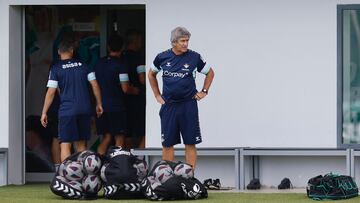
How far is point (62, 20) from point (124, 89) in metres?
1.86

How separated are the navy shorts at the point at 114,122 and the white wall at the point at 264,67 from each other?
3.06 ft

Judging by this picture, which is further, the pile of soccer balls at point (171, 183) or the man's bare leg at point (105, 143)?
the man's bare leg at point (105, 143)

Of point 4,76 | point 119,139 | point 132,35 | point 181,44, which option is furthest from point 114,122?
point 181,44

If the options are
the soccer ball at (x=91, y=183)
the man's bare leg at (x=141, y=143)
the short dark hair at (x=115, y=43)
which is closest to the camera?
the soccer ball at (x=91, y=183)

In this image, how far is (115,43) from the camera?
615 inches

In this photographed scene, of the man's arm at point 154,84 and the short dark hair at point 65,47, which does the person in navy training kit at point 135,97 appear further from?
the man's arm at point 154,84

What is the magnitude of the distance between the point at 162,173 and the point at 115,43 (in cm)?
381

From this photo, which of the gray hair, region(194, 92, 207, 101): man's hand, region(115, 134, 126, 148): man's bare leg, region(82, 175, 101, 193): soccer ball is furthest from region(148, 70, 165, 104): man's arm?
region(115, 134, 126, 148): man's bare leg

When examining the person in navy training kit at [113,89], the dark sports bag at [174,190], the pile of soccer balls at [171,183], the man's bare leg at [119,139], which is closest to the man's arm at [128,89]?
the person in navy training kit at [113,89]

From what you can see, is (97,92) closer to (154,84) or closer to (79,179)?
(154,84)

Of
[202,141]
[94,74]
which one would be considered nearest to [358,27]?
[202,141]

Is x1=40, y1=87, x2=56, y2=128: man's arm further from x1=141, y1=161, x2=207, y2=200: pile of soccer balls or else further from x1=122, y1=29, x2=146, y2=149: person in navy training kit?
x1=141, y1=161, x2=207, y2=200: pile of soccer balls

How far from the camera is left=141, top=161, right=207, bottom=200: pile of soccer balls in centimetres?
1220

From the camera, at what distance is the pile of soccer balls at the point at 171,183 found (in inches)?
480
